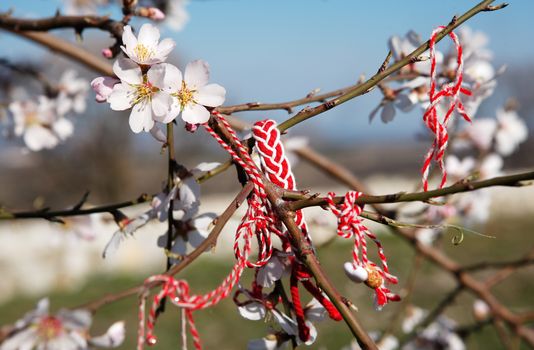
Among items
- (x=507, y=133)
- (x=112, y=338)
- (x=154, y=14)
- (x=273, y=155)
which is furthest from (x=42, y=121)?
(x=507, y=133)

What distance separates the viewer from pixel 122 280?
458 centimetres

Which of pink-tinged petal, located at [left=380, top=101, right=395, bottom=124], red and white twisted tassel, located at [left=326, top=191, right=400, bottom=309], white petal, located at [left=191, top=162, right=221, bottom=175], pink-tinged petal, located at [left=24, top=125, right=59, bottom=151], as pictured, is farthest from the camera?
pink-tinged petal, located at [left=24, top=125, right=59, bottom=151]

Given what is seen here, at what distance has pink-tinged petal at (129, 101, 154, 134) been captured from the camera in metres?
0.50

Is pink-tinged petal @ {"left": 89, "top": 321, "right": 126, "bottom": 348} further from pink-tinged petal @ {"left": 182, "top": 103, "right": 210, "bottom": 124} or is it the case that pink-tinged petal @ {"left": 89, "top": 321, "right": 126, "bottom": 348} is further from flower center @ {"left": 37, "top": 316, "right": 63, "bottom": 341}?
pink-tinged petal @ {"left": 182, "top": 103, "right": 210, "bottom": 124}

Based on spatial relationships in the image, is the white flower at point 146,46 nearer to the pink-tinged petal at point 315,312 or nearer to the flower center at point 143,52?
the flower center at point 143,52

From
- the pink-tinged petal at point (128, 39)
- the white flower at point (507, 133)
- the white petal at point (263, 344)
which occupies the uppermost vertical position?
the pink-tinged petal at point (128, 39)

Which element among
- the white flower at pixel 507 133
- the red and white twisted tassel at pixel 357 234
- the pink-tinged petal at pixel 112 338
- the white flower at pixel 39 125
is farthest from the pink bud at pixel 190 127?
the white flower at pixel 507 133

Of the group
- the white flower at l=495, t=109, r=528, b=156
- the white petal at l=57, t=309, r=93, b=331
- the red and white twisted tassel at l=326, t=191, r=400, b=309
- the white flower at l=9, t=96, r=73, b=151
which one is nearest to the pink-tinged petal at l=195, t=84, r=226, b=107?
the red and white twisted tassel at l=326, t=191, r=400, b=309

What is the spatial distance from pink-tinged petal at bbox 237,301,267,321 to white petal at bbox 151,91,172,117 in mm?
167

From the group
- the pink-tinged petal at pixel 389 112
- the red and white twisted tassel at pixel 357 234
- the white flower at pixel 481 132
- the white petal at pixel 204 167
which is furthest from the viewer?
the white flower at pixel 481 132

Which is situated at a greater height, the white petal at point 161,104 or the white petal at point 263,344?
the white petal at point 161,104

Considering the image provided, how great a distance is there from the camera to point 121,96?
19.8 inches

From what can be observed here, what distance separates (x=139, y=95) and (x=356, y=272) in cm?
22

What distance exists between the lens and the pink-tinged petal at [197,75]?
0.50 m
